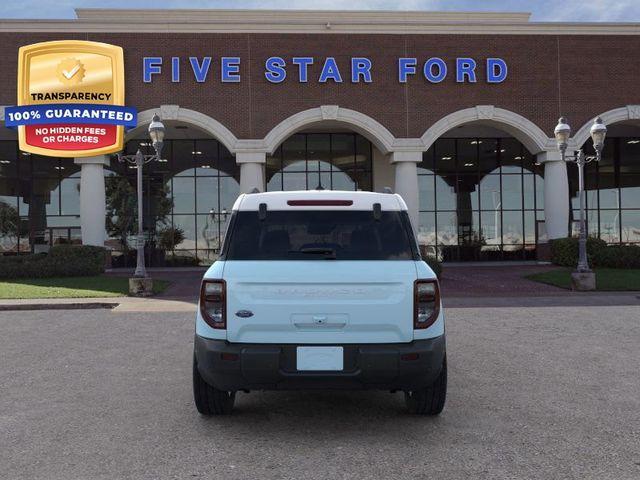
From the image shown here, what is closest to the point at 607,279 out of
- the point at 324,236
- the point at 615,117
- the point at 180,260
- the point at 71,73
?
the point at 615,117

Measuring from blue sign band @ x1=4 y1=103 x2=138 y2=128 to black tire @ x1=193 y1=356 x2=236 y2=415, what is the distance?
67.9 ft

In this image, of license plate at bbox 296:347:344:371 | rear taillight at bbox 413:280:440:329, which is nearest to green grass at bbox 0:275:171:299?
license plate at bbox 296:347:344:371

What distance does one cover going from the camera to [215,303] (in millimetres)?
4355

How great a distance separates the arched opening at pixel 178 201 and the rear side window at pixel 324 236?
25283mm

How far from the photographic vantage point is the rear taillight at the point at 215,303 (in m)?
Answer: 4.32

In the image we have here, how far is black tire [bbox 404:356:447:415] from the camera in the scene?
4812 mm

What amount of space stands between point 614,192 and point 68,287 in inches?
1159

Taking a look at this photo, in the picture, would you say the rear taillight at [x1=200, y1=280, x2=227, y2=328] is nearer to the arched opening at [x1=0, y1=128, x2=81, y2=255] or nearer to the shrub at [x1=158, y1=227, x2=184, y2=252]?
the shrub at [x1=158, y1=227, x2=184, y2=252]

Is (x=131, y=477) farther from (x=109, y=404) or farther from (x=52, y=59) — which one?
(x=52, y=59)

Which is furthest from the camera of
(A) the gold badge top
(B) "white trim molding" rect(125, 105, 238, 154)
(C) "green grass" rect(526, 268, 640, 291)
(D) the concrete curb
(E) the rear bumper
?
(B) "white trim molding" rect(125, 105, 238, 154)

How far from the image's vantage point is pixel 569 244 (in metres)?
22.9

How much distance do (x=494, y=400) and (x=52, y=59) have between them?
23724 mm

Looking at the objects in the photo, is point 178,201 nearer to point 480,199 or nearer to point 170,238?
point 170,238

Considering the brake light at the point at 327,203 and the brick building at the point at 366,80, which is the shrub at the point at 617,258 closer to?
the brick building at the point at 366,80
